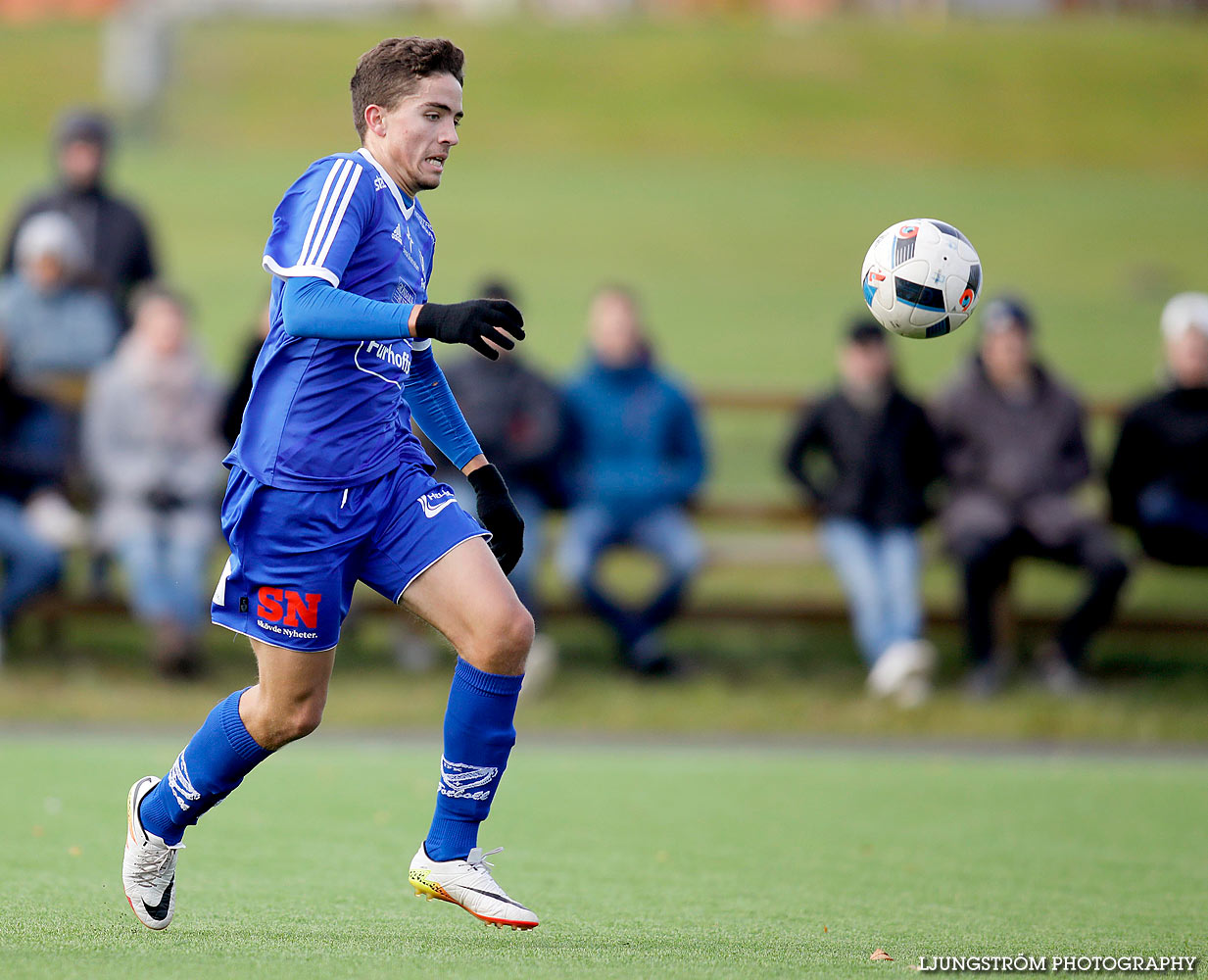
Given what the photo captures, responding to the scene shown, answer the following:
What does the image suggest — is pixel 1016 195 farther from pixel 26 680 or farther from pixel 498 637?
pixel 498 637

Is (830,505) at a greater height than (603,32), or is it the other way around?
(603,32)

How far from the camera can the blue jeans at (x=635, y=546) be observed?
9672mm

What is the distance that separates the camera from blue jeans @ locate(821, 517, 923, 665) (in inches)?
373

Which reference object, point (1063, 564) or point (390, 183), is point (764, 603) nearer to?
point (1063, 564)

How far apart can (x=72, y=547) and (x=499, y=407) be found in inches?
103

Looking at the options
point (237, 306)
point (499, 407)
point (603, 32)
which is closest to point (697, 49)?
point (603, 32)

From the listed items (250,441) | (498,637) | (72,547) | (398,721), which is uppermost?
(250,441)

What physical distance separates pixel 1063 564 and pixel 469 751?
5.85 m

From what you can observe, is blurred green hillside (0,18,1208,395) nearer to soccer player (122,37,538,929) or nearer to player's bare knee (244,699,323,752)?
soccer player (122,37,538,929)

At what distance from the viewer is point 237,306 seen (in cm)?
2309

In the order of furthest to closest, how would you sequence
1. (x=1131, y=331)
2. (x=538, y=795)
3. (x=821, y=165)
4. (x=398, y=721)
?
(x=821, y=165) → (x=1131, y=331) → (x=398, y=721) → (x=538, y=795)

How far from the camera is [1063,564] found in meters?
9.49

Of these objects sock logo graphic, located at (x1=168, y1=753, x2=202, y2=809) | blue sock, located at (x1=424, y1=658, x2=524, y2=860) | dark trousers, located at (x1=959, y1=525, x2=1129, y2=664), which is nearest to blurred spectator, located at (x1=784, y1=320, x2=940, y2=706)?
dark trousers, located at (x1=959, y1=525, x2=1129, y2=664)

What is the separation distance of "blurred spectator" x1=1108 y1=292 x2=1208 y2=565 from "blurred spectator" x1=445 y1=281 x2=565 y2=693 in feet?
10.7
